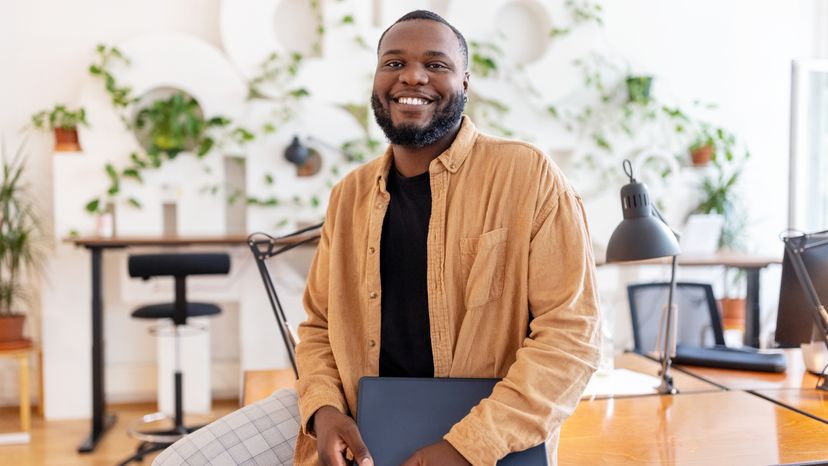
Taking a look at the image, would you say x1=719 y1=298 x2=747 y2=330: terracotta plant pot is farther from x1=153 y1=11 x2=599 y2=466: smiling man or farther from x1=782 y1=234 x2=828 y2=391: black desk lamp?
x1=153 y1=11 x2=599 y2=466: smiling man

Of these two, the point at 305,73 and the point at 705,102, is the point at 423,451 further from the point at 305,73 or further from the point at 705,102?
the point at 705,102

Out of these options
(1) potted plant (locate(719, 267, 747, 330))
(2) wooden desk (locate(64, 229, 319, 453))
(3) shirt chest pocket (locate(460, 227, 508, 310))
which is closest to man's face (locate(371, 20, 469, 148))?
(3) shirt chest pocket (locate(460, 227, 508, 310))

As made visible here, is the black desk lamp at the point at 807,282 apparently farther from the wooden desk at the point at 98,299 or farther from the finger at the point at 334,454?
the wooden desk at the point at 98,299

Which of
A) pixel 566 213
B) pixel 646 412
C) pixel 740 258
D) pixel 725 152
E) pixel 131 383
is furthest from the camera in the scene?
pixel 725 152

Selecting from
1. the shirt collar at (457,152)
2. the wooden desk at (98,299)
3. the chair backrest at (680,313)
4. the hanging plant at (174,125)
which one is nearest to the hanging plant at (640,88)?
the chair backrest at (680,313)

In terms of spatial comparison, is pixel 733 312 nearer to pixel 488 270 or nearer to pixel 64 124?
pixel 488 270

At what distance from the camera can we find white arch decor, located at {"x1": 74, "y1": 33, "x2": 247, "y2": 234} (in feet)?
14.1

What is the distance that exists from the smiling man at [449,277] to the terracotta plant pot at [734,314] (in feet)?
12.1

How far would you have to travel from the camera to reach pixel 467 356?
5.01 feet

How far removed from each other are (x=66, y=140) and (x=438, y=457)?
3.65m

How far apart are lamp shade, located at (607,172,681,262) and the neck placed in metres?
0.54


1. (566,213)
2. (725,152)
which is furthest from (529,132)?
(566,213)

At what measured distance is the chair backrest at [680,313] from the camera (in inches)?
123

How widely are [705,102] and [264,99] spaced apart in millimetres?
2861
